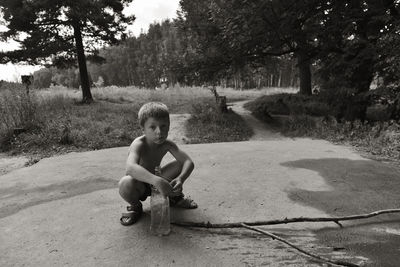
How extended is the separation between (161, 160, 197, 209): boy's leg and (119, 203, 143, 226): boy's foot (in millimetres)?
409

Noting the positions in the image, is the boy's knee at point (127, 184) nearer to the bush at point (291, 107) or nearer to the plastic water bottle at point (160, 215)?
the plastic water bottle at point (160, 215)

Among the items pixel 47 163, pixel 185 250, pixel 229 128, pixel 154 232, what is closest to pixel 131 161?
pixel 154 232

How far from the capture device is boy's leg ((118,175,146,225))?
9.64 ft

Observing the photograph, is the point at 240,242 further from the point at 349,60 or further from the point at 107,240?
the point at 349,60

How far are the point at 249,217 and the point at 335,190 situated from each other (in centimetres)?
152

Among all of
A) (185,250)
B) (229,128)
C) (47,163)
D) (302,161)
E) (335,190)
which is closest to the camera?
(185,250)

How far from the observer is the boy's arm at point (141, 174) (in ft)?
8.65

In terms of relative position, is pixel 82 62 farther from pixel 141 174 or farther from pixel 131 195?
pixel 141 174

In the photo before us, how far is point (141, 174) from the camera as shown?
8.98 feet

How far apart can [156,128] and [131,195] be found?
0.68m

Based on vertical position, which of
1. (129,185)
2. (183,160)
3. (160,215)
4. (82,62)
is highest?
(82,62)

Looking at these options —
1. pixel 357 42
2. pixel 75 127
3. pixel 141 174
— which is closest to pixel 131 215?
pixel 141 174

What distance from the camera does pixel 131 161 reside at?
287 cm

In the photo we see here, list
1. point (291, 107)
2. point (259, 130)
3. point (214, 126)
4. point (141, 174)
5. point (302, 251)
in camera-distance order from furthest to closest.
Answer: point (291, 107) → point (259, 130) → point (214, 126) → point (141, 174) → point (302, 251)
